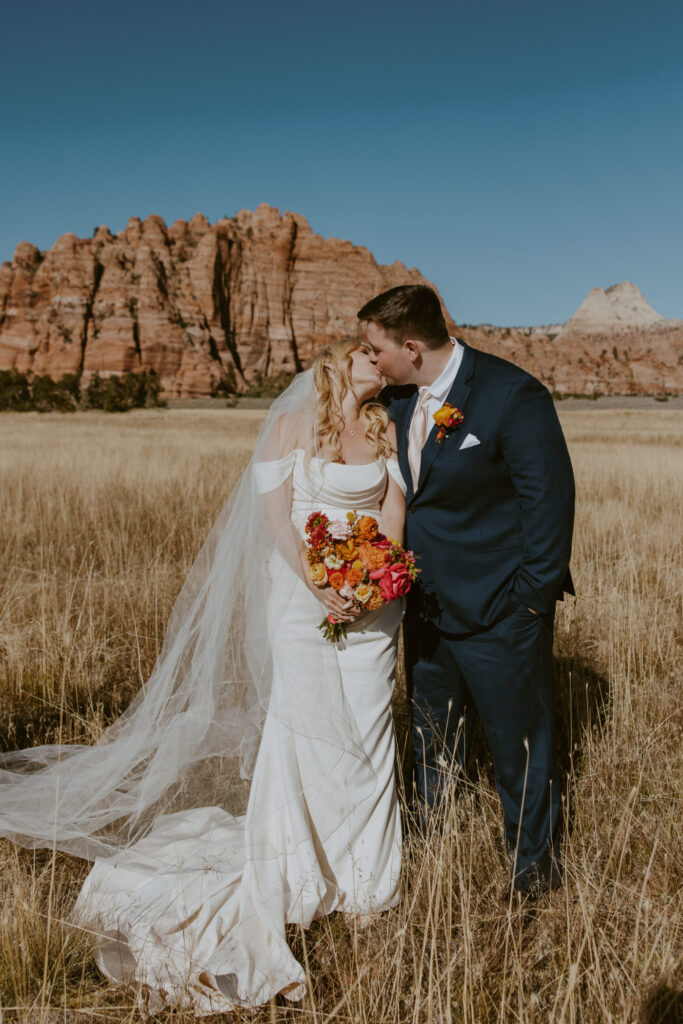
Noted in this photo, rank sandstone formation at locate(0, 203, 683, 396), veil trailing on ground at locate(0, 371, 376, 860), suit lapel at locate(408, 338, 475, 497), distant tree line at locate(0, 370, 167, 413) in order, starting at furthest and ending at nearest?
sandstone formation at locate(0, 203, 683, 396) < distant tree line at locate(0, 370, 167, 413) < veil trailing on ground at locate(0, 371, 376, 860) < suit lapel at locate(408, 338, 475, 497)

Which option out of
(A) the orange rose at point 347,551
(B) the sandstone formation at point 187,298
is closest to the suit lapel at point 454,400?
Answer: (A) the orange rose at point 347,551

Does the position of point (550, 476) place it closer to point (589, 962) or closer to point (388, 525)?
point (388, 525)

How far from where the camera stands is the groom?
8.50 feet

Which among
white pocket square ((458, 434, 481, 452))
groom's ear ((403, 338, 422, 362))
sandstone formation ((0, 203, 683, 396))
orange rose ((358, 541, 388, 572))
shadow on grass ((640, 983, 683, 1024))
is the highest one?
sandstone formation ((0, 203, 683, 396))

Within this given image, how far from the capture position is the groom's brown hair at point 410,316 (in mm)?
2717

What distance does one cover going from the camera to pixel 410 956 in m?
2.40

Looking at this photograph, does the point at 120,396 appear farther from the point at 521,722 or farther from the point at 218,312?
the point at 218,312

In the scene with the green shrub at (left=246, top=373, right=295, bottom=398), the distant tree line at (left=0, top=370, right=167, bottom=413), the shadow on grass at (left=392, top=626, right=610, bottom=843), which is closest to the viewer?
the shadow on grass at (left=392, top=626, right=610, bottom=843)

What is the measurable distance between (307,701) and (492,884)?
105 cm

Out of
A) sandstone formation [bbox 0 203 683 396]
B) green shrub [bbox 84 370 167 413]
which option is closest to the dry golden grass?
green shrub [bbox 84 370 167 413]

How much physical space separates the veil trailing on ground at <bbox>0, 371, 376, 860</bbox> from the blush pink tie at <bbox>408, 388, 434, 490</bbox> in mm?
447

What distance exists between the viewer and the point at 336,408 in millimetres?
2918

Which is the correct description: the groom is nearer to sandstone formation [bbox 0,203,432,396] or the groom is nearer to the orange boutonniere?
the orange boutonniere

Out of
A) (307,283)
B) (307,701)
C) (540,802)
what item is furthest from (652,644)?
(307,283)
